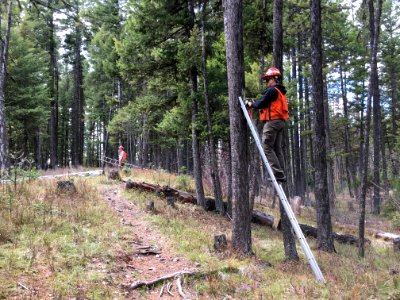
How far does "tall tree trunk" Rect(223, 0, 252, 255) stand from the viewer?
7422mm

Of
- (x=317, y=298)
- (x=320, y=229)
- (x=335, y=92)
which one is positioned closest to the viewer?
(x=317, y=298)

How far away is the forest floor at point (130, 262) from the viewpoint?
507 cm

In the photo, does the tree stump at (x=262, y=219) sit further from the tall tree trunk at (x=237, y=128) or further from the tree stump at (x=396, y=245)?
the tall tree trunk at (x=237, y=128)

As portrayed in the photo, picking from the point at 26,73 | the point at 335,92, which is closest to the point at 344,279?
the point at 26,73

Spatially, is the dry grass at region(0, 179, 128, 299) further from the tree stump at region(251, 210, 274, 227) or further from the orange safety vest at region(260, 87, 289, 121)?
the tree stump at region(251, 210, 274, 227)

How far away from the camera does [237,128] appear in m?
7.42

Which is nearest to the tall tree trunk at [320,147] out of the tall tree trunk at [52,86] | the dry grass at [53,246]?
the dry grass at [53,246]

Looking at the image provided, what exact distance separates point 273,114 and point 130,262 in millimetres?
4244

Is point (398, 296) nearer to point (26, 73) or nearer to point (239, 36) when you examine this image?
point (239, 36)

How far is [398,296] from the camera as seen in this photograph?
469 cm

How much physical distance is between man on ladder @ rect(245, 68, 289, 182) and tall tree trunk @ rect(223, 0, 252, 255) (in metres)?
0.47

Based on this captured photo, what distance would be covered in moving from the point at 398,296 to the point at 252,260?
286cm

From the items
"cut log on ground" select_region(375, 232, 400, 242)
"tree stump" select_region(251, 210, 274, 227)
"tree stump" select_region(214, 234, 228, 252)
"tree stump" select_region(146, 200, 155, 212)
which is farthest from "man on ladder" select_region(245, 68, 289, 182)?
"cut log on ground" select_region(375, 232, 400, 242)

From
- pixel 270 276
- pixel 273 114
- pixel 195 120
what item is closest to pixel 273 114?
pixel 273 114
